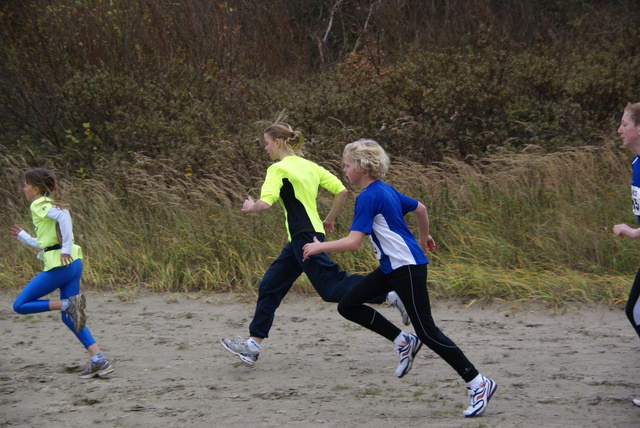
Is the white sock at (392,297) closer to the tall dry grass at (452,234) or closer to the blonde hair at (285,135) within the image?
the blonde hair at (285,135)

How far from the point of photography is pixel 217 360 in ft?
19.7

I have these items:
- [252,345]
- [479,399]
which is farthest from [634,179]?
[252,345]

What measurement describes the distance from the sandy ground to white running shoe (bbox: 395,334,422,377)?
0.46 feet

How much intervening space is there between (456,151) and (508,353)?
19.5 feet

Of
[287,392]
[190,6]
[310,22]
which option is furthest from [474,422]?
[310,22]

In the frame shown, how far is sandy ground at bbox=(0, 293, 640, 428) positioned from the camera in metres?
4.69

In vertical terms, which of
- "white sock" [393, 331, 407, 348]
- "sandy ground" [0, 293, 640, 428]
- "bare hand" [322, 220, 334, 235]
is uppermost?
"bare hand" [322, 220, 334, 235]

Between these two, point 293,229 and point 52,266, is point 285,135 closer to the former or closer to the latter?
point 293,229

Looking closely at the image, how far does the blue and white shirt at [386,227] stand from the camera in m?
4.59

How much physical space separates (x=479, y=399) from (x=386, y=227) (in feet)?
3.74

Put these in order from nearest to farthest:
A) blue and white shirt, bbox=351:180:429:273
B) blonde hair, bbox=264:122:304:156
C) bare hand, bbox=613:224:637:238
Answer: bare hand, bbox=613:224:637:238, blue and white shirt, bbox=351:180:429:273, blonde hair, bbox=264:122:304:156

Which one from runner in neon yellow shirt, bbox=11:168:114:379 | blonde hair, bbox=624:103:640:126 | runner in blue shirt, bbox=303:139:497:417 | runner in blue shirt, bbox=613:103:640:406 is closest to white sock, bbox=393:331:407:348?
runner in blue shirt, bbox=303:139:497:417

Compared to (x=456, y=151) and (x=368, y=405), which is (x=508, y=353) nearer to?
(x=368, y=405)

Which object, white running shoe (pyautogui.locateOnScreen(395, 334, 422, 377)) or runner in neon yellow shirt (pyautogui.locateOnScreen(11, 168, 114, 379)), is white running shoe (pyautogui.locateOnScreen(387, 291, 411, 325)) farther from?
runner in neon yellow shirt (pyautogui.locateOnScreen(11, 168, 114, 379))
